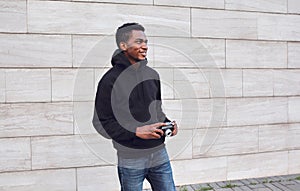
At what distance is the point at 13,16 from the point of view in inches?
146

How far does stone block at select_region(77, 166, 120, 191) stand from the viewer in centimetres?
402

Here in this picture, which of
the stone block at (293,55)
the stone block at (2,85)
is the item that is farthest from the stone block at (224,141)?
the stone block at (2,85)

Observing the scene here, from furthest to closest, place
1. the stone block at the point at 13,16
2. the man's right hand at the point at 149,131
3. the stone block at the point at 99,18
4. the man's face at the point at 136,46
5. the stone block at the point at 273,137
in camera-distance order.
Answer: the stone block at the point at 273,137 < the stone block at the point at 99,18 < the stone block at the point at 13,16 < the man's face at the point at 136,46 < the man's right hand at the point at 149,131

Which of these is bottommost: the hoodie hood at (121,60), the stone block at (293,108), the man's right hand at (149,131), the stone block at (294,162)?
the stone block at (294,162)

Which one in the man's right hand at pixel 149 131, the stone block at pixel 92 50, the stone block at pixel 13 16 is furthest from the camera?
the stone block at pixel 92 50

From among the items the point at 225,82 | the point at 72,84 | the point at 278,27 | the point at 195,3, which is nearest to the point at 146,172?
the point at 72,84

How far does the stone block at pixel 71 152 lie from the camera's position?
385 centimetres

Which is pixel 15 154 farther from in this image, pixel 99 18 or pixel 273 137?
pixel 273 137

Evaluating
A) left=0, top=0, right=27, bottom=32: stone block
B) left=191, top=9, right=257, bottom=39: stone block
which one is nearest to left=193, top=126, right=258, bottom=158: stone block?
left=191, top=9, right=257, bottom=39: stone block

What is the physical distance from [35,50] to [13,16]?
47cm

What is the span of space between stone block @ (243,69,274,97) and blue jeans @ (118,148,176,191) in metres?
2.55

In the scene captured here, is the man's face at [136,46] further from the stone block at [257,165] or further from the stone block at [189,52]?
the stone block at [257,165]

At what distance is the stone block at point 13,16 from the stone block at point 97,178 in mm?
1942

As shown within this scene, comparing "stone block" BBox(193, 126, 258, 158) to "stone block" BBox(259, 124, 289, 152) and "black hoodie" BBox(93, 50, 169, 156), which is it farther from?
"black hoodie" BBox(93, 50, 169, 156)
